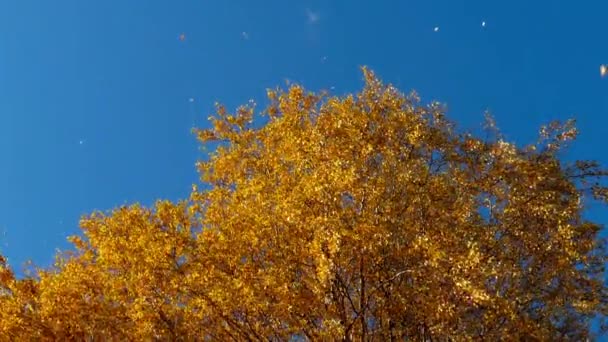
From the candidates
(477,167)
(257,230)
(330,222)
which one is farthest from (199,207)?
(477,167)

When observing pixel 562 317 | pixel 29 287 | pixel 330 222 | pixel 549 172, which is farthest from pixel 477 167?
pixel 29 287

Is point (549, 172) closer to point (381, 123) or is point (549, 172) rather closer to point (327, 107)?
point (381, 123)

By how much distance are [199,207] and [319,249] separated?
7.52 m

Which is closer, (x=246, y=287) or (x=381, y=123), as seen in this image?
(x=246, y=287)

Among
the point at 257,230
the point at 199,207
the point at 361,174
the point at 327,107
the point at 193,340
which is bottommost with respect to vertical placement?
the point at 193,340

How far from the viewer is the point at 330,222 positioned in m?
16.4

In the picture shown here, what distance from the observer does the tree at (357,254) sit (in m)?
16.9

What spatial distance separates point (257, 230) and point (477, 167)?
842cm

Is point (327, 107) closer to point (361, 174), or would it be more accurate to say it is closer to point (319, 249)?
point (361, 174)

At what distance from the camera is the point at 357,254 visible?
56.8 feet

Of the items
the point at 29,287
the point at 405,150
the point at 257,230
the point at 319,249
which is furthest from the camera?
the point at 29,287

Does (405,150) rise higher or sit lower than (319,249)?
higher

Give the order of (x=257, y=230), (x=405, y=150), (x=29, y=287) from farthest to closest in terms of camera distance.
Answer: (x=29, y=287), (x=405, y=150), (x=257, y=230)

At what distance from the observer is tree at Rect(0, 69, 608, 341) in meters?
16.9
